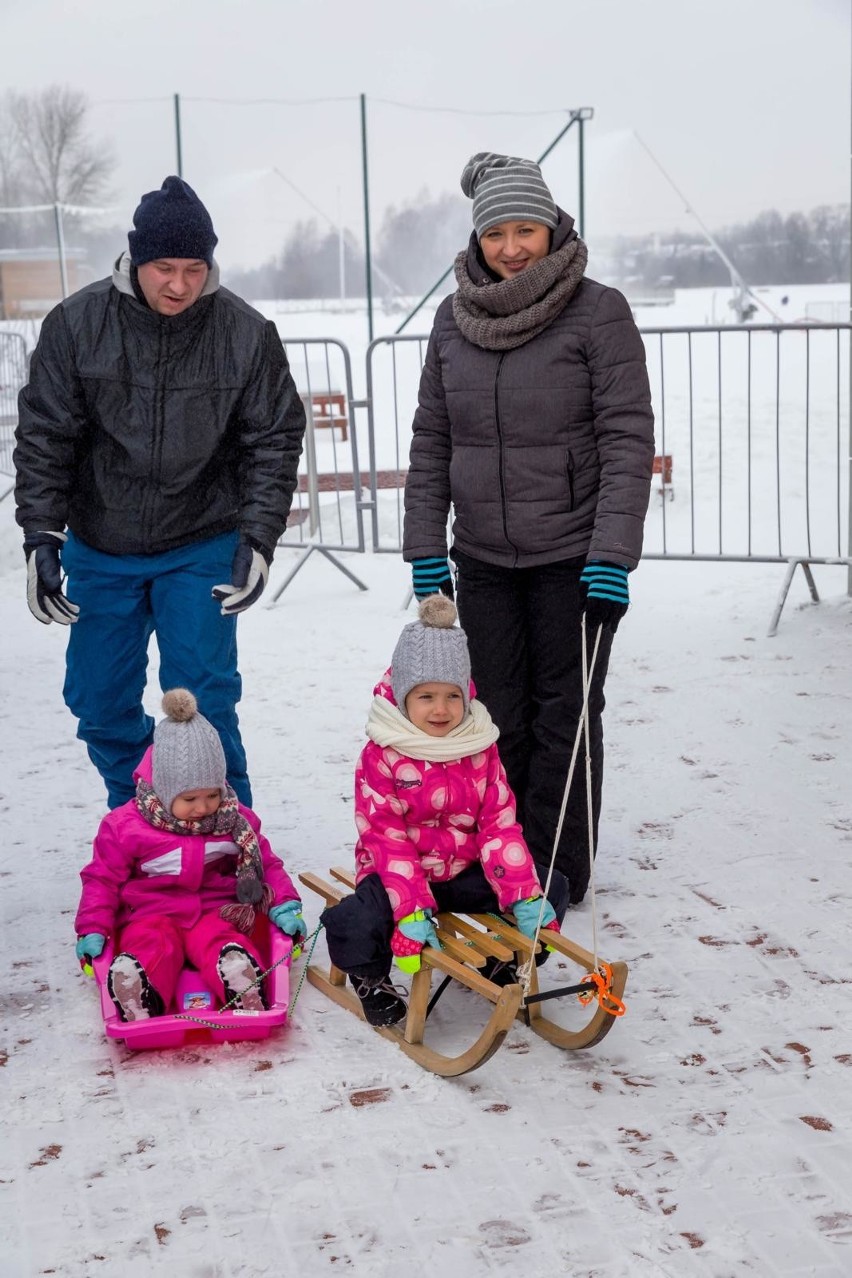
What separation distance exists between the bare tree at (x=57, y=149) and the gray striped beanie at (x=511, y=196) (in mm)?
11026

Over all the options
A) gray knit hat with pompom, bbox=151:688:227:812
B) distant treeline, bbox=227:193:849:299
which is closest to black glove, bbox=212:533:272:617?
gray knit hat with pompom, bbox=151:688:227:812

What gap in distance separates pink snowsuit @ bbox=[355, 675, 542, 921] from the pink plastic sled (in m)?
0.31

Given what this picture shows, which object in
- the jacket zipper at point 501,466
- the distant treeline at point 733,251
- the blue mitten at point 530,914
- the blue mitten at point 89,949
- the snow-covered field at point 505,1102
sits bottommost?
the snow-covered field at point 505,1102

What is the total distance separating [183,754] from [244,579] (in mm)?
548

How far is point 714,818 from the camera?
4.18m

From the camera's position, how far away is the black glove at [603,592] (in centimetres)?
302

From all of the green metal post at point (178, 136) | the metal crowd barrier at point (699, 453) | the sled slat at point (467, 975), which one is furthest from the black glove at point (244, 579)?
the green metal post at point (178, 136)

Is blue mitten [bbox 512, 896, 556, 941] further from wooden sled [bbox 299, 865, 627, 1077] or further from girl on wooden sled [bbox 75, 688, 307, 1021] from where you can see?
girl on wooden sled [bbox 75, 688, 307, 1021]

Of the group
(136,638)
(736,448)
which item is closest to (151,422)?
(136,638)

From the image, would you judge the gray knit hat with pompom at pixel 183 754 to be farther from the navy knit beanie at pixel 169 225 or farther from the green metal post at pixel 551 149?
the green metal post at pixel 551 149

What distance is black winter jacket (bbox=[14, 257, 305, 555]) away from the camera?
10.7 feet

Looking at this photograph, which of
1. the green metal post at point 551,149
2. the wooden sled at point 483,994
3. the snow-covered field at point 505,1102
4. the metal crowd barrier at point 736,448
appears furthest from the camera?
the green metal post at point 551,149

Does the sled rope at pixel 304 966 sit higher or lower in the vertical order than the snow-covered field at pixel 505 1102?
higher

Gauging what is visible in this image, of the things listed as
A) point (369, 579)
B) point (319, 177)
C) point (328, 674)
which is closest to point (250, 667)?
point (328, 674)
